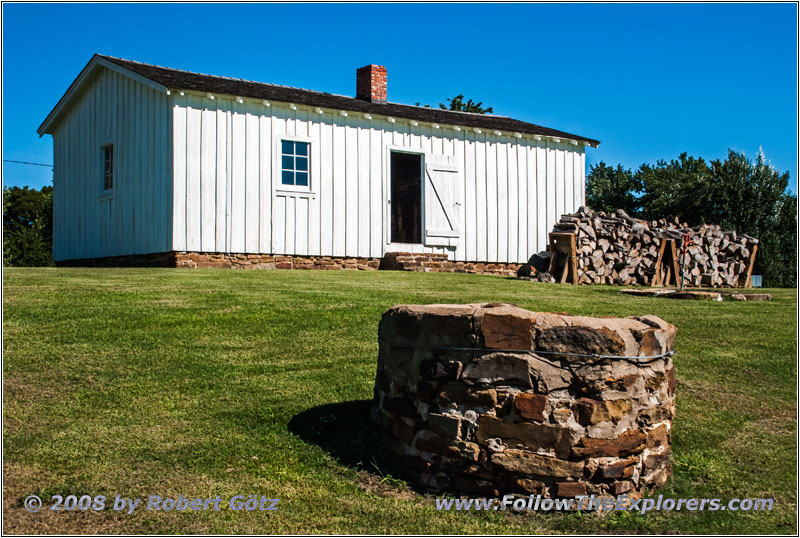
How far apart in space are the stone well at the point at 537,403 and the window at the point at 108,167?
1396 centimetres

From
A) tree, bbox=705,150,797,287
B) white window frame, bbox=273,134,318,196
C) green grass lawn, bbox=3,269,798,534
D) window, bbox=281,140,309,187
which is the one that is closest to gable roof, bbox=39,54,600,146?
white window frame, bbox=273,134,318,196

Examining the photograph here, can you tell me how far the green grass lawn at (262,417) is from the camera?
408cm

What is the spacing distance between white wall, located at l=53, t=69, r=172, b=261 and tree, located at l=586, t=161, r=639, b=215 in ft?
58.5

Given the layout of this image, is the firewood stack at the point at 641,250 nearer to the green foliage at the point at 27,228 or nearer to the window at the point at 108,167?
the window at the point at 108,167

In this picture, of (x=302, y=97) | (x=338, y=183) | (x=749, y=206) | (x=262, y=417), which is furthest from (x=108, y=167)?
(x=749, y=206)

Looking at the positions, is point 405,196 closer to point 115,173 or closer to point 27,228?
point 115,173

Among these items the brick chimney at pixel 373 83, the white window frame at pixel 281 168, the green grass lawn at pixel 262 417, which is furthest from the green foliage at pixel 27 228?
the green grass lawn at pixel 262 417

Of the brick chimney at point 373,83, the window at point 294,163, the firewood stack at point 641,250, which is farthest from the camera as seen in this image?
the brick chimney at point 373,83

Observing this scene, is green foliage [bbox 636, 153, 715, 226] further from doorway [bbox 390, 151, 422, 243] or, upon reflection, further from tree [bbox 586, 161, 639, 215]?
doorway [bbox 390, 151, 422, 243]

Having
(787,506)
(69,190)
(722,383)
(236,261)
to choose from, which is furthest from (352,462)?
(69,190)

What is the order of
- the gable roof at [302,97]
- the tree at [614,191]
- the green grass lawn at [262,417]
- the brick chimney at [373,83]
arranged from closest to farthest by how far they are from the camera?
the green grass lawn at [262,417], the gable roof at [302,97], the brick chimney at [373,83], the tree at [614,191]

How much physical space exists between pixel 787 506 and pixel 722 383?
195cm

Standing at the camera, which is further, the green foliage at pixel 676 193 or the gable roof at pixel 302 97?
the green foliage at pixel 676 193

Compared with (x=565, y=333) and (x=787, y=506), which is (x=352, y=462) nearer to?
(x=565, y=333)
